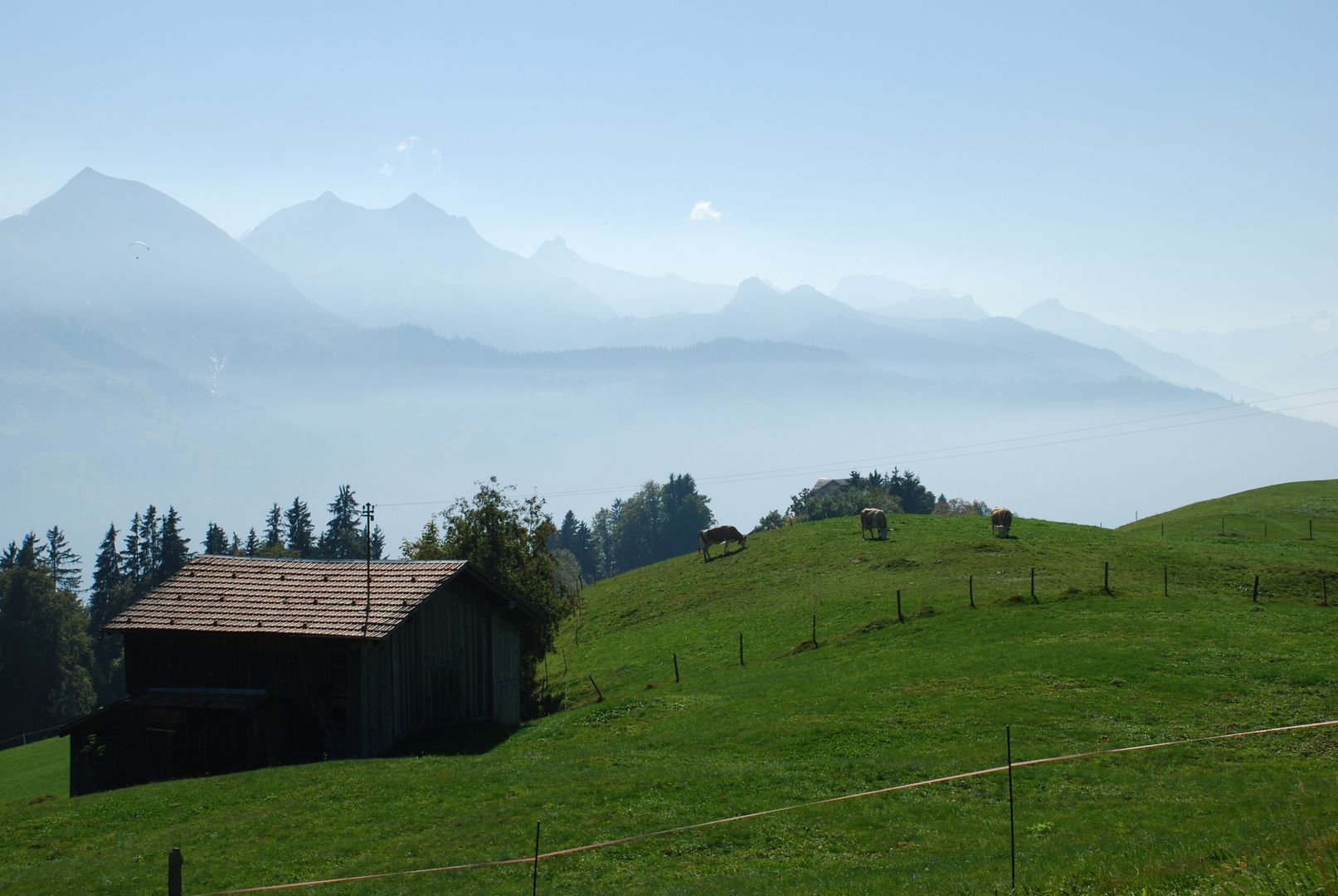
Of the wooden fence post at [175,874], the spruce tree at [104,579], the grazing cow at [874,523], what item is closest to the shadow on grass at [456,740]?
the wooden fence post at [175,874]

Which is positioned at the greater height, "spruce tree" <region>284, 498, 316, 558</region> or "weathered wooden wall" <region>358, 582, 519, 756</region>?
"spruce tree" <region>284, 498, 316, 558</region>

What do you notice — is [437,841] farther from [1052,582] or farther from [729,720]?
[1052,582]

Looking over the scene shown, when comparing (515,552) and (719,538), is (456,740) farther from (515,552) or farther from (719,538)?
(719,538)

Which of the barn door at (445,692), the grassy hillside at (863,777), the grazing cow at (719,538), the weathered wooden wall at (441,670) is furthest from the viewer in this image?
the grazing cow at (719,538)

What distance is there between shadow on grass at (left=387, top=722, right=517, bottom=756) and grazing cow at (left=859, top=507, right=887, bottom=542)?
35.8 m

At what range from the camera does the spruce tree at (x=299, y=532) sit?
120938 mm

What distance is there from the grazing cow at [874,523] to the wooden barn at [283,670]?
35.7 metres

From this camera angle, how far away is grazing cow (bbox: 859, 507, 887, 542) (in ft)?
195

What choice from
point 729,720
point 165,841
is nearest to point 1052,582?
point 729,720

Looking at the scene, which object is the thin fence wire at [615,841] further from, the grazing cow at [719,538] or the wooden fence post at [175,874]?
the grazing cow at [719,538]

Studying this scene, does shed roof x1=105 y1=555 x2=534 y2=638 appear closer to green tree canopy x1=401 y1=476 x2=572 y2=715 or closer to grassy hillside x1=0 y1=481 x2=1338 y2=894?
grassy hillside x1=0 y1=481 x2=1338 y2=894

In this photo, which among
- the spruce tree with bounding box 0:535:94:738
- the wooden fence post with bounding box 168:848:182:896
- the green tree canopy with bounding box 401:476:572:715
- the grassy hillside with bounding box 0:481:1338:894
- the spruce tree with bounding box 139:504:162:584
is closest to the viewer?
the wooden fence post with bounding box 168:848:182:896

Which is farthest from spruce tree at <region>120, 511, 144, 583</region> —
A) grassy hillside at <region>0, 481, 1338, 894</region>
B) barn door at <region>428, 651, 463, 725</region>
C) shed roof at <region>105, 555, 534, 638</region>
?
barn door at <region>428, 651, 463, 725</region>

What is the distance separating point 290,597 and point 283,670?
2765 mm
